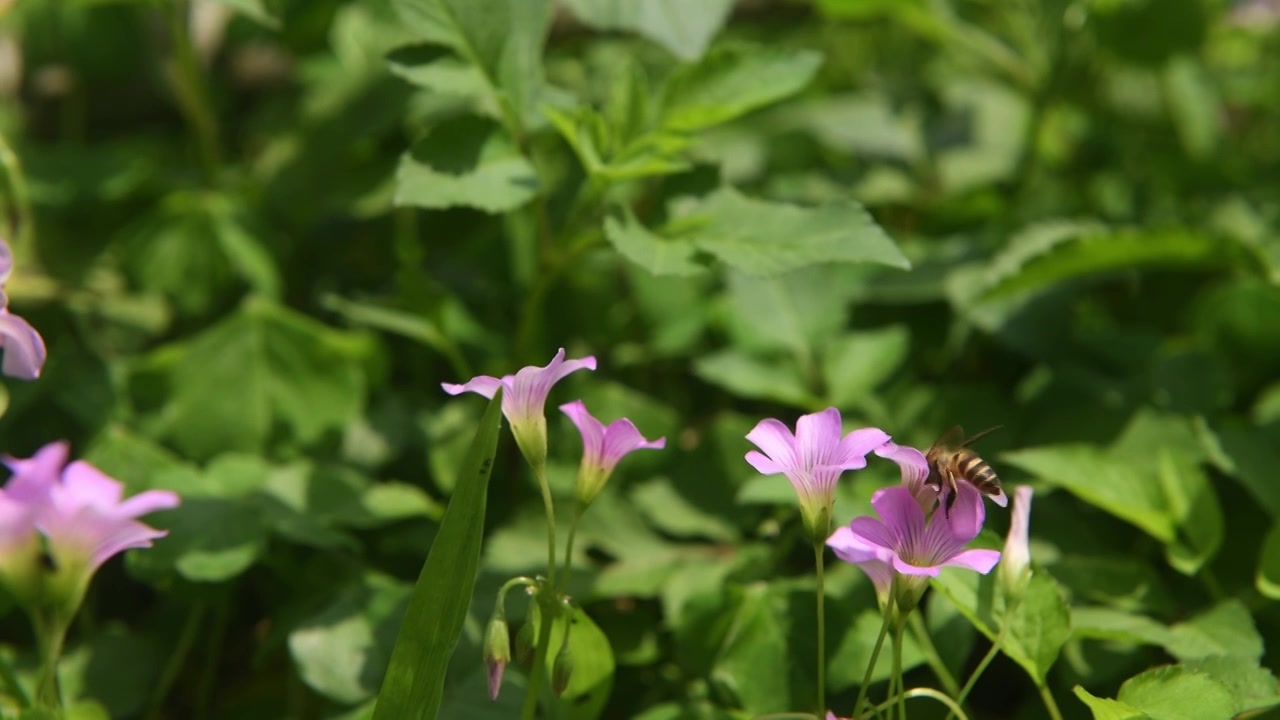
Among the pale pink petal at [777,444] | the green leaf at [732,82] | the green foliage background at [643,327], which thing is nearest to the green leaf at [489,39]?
the green foliage background at [643,327]

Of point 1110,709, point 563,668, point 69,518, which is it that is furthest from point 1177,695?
point 69,518

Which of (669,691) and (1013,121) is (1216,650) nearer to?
(669,691)

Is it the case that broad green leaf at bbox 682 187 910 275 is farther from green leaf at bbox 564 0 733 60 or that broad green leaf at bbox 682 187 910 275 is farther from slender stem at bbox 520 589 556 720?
slender stem at bbox 520 589 556 720

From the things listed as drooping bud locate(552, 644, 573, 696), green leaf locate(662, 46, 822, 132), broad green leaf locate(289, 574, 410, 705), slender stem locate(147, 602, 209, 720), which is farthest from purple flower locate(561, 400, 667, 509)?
slender stem locate(147, 602, 209, 720)

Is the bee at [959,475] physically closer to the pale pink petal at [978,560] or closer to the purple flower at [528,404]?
the pale pink petal at [978,560]

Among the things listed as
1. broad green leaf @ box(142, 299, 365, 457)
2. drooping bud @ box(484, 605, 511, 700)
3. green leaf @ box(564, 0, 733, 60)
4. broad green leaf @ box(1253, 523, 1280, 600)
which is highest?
green leaf @ box(564, 0, 733, 60)

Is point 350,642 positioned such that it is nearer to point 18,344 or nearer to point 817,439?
point 18,344

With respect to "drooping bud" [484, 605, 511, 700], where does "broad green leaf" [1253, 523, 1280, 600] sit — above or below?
below
